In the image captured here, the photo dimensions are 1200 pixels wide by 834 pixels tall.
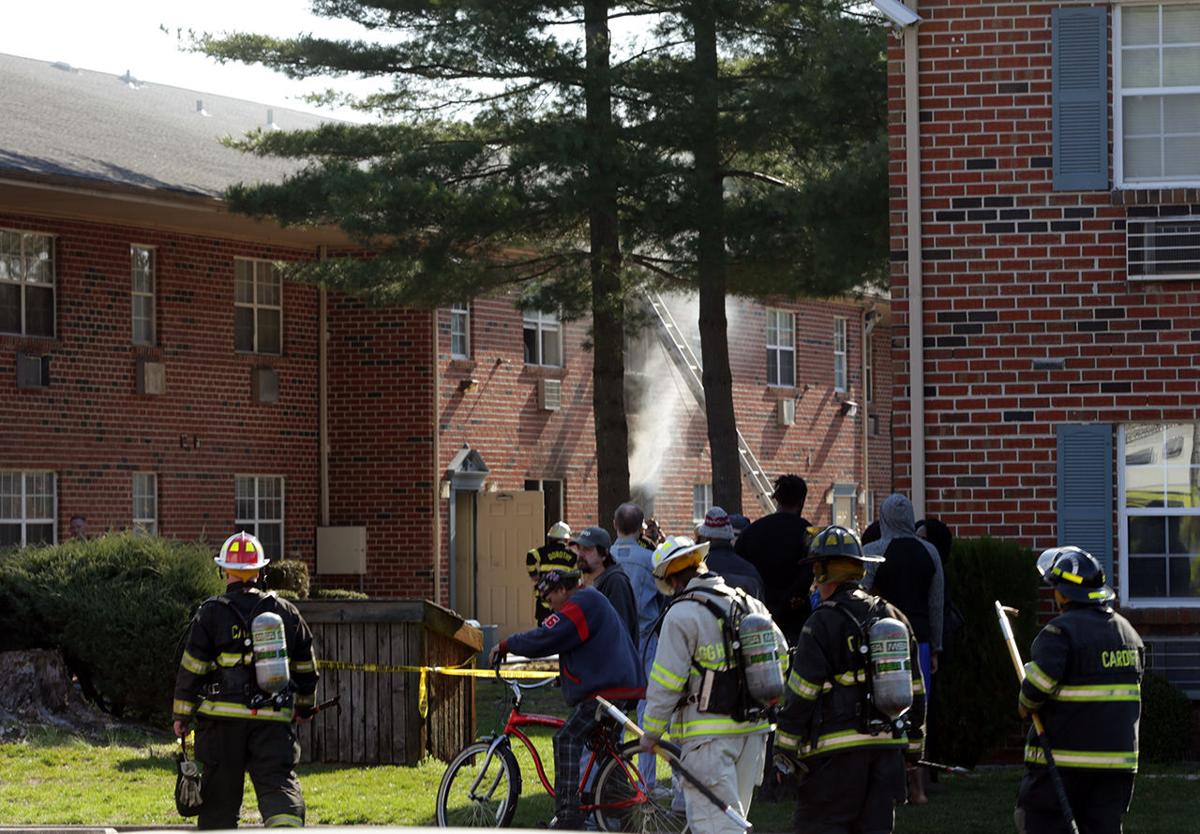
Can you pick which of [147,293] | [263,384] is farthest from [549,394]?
[147,293]

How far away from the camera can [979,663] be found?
14.2m

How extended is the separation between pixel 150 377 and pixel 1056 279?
44.2 feet

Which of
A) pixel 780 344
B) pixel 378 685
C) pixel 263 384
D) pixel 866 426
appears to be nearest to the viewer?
pixel 378 685

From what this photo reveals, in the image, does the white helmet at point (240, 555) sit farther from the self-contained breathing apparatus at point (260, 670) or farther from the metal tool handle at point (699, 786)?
the metal tool handle at point (699, 786)

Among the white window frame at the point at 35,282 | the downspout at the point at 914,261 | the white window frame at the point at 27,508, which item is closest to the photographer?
the downspout at the point at 914,261

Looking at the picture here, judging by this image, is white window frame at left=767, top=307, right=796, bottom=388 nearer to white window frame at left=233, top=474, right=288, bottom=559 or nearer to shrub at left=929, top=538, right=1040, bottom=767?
white window frame at left=233, top=474, right=288, bottom=559

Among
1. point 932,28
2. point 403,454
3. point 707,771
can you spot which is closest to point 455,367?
point 403,454

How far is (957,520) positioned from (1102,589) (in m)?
5.95

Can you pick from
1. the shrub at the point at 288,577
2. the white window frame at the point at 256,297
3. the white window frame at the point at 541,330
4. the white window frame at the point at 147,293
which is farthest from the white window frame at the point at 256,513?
the white window frame at the point at 541,330

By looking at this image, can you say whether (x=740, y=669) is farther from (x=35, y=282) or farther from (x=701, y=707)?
(x=35, y=282)

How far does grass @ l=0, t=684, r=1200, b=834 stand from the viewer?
40.9ft

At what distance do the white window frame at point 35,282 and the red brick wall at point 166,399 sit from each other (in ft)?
0.20

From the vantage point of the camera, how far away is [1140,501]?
49.1 ft

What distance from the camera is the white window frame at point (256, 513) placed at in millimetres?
26531
